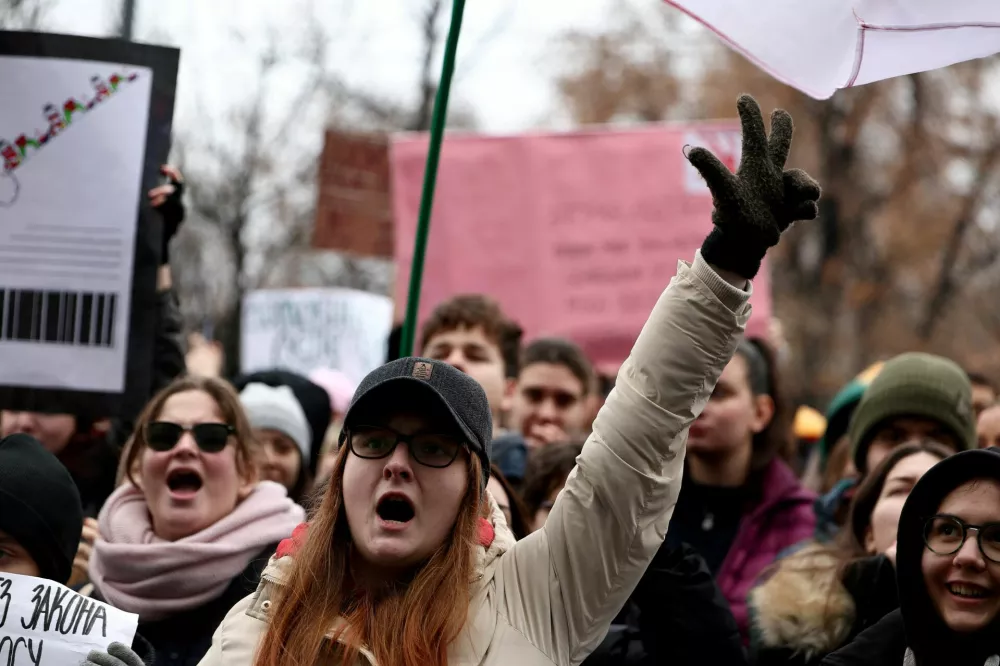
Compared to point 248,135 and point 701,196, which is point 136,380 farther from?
point 248,135

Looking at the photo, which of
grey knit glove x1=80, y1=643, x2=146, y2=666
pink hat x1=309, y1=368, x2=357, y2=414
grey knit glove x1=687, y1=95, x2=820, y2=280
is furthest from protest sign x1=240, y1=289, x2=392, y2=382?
grey knit glove x1=687, y1=95, x2=820, y2=280

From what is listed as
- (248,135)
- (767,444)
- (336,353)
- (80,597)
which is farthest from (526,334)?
(248,135)

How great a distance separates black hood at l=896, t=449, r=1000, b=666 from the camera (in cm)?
292

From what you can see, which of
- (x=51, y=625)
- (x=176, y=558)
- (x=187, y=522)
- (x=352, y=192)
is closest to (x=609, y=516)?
(x=51, y=625)

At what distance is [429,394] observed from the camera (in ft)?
8.96

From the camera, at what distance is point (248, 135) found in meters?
22.6

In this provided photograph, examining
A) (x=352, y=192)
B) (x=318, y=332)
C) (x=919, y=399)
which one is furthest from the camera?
(x=318, y=332)

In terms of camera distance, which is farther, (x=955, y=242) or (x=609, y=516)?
(x=955, y=242)

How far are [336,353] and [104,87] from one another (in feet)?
17.4

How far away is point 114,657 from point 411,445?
0.74 meters

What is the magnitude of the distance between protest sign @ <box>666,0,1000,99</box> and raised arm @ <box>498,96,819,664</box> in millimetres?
288

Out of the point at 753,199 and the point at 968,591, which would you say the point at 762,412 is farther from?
the point at 753,199

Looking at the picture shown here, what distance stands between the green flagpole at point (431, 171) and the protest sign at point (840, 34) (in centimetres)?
81

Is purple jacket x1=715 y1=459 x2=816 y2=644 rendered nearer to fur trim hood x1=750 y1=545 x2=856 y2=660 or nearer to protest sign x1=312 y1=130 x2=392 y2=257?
fur trim hood x1=750 y1=545 x2=856 y2=660
